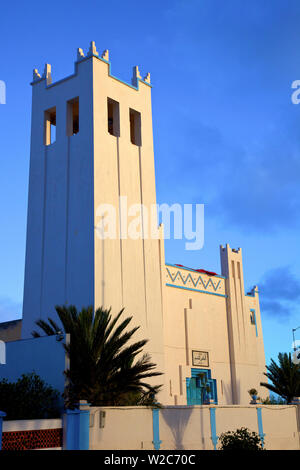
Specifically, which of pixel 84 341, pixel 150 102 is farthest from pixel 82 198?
pixel 84 341

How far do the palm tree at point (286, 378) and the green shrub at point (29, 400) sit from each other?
13163 millimetres

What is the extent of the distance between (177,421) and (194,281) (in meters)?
12.3

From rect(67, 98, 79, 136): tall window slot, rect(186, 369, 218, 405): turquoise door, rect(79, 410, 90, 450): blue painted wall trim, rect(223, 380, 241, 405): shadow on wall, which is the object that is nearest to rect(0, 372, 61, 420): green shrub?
rect(79, 410, 90, 450): blue painted wall trim

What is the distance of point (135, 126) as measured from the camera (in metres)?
27.8

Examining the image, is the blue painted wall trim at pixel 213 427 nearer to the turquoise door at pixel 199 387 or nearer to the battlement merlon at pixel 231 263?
the turquoise door at pixel 199 387

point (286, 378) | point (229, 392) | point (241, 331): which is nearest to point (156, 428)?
point (286, 378)

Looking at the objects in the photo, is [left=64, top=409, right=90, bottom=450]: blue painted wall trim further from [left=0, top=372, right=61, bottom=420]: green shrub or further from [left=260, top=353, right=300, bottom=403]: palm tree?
[left=260, top=353, right=300, bottom=403]: palm tree

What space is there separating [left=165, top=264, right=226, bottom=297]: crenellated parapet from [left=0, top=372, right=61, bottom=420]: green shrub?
41.6ft

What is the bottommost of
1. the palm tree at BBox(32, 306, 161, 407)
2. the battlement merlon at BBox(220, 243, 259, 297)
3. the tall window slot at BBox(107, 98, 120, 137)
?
the palm tree at BBox(32, 306, 161, 407)

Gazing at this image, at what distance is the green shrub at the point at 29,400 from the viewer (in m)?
14.8

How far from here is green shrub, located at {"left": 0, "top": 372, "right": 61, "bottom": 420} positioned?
14812 mm

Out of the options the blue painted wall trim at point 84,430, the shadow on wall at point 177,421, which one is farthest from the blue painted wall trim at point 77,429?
the shadow on wall at point 177,421

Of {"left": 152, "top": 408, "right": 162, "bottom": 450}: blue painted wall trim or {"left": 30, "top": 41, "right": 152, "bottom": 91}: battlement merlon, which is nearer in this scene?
{"left": 152, "top": 408, "right": 162, "bottom": 450}: blue painted wall trim
